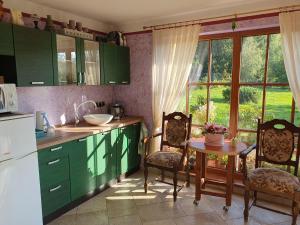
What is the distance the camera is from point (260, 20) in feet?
9.04

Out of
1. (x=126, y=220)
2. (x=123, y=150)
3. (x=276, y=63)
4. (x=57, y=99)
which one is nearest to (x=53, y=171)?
(x=126, y=220)

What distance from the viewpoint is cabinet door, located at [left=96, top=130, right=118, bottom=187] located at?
297 centimetres

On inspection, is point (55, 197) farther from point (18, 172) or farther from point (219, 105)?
point (219, 105)

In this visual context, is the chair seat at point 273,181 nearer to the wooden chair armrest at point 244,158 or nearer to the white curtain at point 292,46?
the wooden chair armrest at point 244,158

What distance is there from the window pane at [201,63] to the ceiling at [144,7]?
43 centimetres

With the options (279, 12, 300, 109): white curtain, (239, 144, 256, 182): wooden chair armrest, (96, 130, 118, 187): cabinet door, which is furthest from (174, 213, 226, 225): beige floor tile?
(279, 12, 300, 109): white curtain

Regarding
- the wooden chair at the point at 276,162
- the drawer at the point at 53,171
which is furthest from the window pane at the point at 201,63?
the drawer at the point at 53,171

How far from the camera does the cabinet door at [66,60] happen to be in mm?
2699

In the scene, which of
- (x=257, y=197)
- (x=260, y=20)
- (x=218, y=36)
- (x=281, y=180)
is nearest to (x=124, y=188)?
(x=257, y=197)

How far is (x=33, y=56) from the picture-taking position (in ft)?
7.94

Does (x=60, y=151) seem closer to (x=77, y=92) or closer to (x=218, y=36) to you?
(x=77, y=92)

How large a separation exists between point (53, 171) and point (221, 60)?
8.02 feet

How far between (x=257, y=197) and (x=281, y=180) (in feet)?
2.46

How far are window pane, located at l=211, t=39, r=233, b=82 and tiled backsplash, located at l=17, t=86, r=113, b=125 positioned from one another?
1.75m
